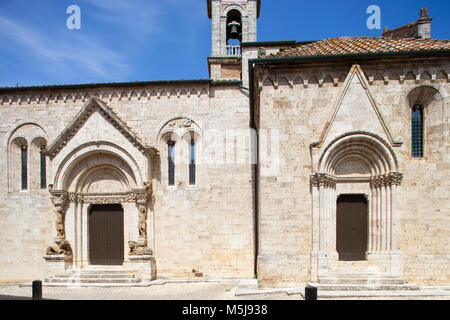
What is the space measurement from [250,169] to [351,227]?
5.08 metres

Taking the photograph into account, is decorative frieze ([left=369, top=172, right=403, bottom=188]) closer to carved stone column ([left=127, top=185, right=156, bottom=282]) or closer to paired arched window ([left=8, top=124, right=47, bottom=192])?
carved stone column ([left=127, top=185, right=156, bottom=282])

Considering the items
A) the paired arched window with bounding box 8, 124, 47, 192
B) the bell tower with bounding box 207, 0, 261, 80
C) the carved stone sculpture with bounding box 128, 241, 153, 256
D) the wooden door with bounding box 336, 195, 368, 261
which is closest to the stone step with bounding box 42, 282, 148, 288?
the carved stone sculpture with bounding box 128, 241, 153, 256

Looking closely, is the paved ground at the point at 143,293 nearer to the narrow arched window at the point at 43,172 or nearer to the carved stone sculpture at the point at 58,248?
the carved stone sculpture at the point at 58,248

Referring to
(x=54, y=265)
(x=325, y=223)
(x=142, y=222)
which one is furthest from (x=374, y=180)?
(x=54, y=265)

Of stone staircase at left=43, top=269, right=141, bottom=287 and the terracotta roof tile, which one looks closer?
the terracotta roof tile

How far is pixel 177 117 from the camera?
49.0 ft

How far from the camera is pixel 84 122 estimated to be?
14.3 meters

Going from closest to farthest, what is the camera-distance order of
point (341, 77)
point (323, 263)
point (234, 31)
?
1. point (323, 263)
2. point (341, 77)
3. point (234, 31)

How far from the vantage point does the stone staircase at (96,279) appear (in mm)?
13000

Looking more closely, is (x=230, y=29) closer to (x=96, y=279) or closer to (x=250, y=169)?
(x=250, y=169)

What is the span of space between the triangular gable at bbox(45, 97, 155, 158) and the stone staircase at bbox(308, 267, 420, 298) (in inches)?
340

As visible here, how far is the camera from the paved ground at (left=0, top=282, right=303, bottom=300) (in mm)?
10797

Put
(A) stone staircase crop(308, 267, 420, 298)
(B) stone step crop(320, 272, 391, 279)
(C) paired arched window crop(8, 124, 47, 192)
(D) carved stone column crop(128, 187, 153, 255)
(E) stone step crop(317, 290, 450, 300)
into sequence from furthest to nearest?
1. (C) paired arched window crop(8, 124, 47, 192)
2. (D) carved stone column crop(128, 187, 153, 255)
3. (B) stone step crop(320, 272, 391, 279)
4. (A) stone staircase crop(308, 267, 420, 298)
5. (E) stone step crop(317, 290, 450, 300)

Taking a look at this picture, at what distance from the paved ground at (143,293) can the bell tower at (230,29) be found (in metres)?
13.7
